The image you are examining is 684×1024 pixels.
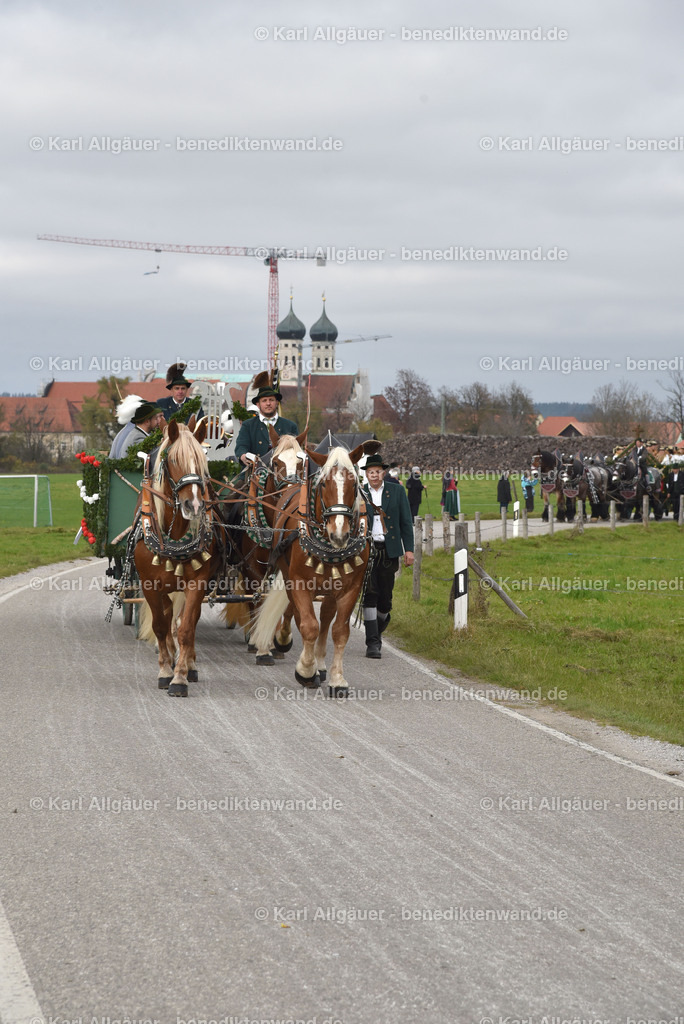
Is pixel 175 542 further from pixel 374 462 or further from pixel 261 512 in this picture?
pixel 374 462

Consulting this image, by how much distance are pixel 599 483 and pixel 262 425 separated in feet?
91.1

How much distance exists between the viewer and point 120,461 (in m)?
11.9

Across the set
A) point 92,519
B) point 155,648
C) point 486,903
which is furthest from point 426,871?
point 92,519

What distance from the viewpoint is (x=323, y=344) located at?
172 metres

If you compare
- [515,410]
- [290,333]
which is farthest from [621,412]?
[290,333]

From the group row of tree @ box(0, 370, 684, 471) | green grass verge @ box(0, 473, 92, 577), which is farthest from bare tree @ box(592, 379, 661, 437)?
green grass verge @ box(0, 473, 92, 577)

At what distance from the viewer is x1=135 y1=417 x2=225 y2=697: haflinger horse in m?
9.46

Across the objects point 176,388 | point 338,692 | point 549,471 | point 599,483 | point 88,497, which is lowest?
point 338,692

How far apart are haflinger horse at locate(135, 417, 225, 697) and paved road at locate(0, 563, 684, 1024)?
0.75 m

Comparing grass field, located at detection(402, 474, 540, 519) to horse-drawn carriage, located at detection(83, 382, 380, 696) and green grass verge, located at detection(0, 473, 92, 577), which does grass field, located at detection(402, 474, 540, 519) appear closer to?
green grass verge, located at detection(0, 473, 92, 577)

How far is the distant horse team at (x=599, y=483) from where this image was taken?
37625mm

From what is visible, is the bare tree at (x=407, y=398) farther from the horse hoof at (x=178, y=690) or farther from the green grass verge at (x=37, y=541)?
the horse hoof at (x=178, y=690)

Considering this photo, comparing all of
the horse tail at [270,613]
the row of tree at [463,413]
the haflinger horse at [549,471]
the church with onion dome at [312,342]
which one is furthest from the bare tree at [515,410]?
the horse tail at [270,613]

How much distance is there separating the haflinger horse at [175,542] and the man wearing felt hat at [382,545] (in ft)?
→ 8.57
